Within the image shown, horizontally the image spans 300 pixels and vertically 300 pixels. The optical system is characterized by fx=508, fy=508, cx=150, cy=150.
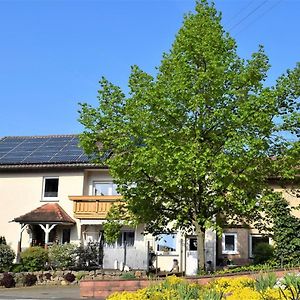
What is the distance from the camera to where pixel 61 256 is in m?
27.0

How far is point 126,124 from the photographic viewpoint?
61.1 ft

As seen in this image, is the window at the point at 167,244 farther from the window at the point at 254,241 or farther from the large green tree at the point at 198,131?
the large green tree at the point at 198,131

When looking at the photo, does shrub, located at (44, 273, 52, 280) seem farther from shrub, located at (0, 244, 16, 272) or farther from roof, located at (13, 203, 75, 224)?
roof, located at (13, 203, 75, 224)

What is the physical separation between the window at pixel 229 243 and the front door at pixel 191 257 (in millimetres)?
1789

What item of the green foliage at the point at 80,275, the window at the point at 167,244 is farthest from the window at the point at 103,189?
the green foliage at the point at 80,275

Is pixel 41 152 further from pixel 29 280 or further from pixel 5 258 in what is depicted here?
pixel 29 280

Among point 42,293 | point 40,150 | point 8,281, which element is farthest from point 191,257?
point 40,150

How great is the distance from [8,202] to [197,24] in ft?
62.7

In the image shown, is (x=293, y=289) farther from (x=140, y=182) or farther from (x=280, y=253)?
(x=280, y=253)

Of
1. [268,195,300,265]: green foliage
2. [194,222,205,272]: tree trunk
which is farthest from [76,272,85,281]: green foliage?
[268,195,300,265]: green foliage

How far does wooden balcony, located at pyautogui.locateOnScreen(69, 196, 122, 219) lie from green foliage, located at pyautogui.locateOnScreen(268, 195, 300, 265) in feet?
32.7

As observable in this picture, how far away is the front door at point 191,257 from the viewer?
28206mm

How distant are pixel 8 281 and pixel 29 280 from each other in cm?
119

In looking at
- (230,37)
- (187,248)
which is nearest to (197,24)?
(230,37)
